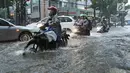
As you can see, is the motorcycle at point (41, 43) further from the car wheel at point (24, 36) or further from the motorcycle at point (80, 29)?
the motorcycle at point (80, 29)

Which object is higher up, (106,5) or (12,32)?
(106,5)

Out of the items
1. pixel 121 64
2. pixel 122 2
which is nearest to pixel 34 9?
pixel 122 2

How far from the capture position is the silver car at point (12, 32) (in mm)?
11930

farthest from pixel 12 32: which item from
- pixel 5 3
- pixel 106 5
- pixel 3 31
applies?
pixel 106 5

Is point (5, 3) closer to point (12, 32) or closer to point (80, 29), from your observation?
point (80, 29)

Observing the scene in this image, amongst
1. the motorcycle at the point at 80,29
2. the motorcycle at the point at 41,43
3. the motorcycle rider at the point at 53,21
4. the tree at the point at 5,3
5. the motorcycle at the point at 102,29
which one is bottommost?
the motorcycle at the point at 102,29

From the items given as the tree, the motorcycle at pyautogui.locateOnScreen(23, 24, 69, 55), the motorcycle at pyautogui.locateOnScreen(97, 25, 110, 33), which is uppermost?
the tree

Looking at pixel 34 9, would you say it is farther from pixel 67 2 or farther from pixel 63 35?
pixel 63 35

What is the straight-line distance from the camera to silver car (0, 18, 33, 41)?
39.1 feet

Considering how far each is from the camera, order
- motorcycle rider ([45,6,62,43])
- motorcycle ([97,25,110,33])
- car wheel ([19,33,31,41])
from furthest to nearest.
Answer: motorcycle ([97,25,110,33]) → car wheel ([19,33,31,41]) → motorcycle rider ([45,6,62,43])

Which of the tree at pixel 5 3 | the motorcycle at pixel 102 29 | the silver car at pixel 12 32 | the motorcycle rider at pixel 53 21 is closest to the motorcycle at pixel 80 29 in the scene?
the silver car at pixel 12 32

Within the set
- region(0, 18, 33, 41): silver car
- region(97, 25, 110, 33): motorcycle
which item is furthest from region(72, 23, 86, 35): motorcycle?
region(97, 25, 110, 33): motorcycle

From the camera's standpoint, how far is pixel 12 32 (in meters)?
12.1

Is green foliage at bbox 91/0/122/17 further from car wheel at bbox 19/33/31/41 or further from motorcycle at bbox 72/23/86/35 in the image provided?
car wheel at bbox 19/33/31/41
